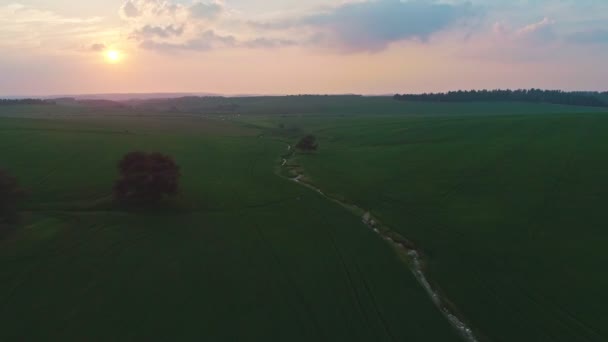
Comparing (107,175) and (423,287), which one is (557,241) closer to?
(423,287)

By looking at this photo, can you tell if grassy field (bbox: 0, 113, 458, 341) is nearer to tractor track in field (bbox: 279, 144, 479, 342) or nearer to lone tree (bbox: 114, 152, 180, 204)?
tractor track in field (bbox: 279, 144, 479, 342)

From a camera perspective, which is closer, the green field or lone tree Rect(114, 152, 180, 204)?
the green field

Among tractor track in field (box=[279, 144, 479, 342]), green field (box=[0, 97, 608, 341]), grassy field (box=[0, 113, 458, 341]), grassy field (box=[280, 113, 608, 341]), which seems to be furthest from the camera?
grassy field (box=[280, 113, 608, 341])

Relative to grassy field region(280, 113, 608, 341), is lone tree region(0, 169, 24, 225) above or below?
above

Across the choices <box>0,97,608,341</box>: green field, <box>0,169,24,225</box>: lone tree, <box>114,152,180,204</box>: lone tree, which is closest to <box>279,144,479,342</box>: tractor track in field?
<box>0,97,608,341</box>: green field

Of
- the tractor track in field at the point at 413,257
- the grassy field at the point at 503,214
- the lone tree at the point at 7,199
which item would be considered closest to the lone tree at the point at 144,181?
the lone tree at the point at 7,199

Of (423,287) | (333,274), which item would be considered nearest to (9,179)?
(333,274)
